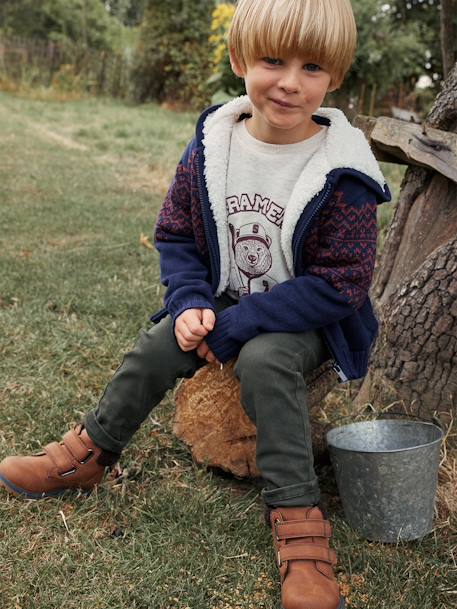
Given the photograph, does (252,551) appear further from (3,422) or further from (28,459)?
(3,422)

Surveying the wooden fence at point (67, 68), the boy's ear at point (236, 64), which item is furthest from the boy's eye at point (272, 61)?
the wooden fence at point (67, 68)

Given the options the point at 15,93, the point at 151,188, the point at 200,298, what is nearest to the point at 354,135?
the point at 200,298

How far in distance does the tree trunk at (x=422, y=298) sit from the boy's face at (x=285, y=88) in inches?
29.2

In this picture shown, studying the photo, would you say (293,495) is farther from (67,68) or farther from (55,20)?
(55,20)

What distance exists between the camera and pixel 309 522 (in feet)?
6.26

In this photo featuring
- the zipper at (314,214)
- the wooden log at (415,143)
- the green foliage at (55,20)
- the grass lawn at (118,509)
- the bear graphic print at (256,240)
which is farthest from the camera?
the green foliage at (55,20)

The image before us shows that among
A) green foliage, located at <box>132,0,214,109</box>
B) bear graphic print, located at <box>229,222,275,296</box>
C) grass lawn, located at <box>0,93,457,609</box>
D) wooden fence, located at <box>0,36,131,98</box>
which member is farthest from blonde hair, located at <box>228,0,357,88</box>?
wooden fence, located at <box>0,36,131,98</box>

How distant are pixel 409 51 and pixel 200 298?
10.1 m

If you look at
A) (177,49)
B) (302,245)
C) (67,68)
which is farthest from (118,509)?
(67,68)

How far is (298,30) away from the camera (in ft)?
6.08

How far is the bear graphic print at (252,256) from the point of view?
218 cm

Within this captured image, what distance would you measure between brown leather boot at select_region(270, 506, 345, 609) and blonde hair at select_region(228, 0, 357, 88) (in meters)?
1.19

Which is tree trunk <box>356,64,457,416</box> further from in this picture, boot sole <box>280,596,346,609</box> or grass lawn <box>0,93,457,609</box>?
boot sole <box>280,596,346,609</box>

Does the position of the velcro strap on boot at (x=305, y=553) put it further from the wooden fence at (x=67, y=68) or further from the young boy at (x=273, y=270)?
the wooden fence at (x=67, y=68)
